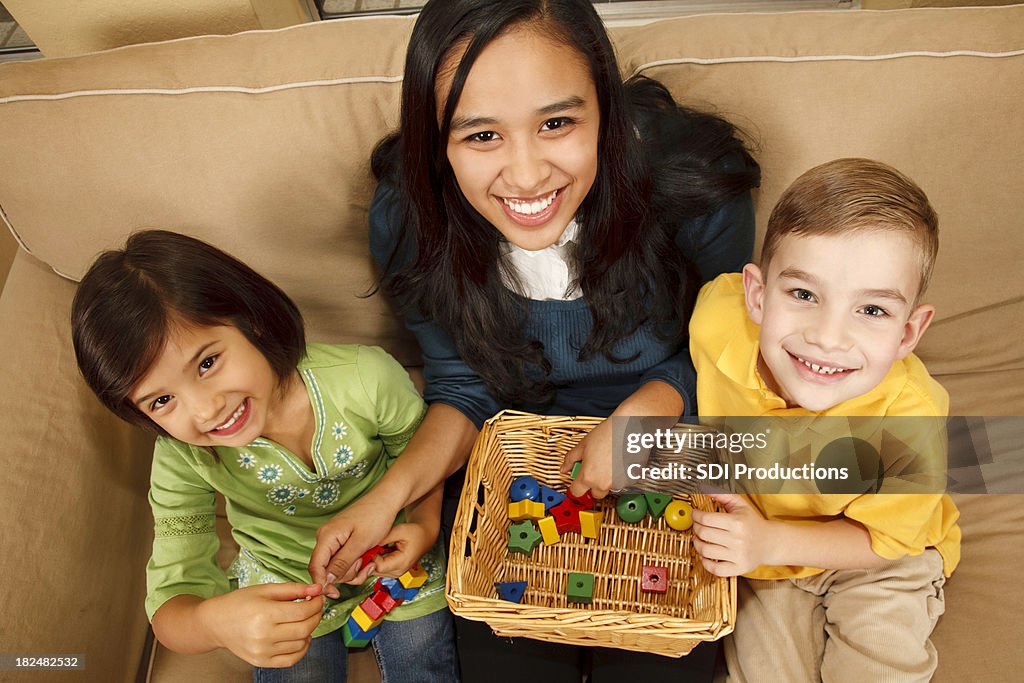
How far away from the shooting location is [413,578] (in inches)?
49.4

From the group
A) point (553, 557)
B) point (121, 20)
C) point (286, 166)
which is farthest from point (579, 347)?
point (121, 20)

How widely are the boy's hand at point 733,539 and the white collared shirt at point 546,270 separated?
401 millimetres

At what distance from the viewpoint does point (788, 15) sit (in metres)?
1.27

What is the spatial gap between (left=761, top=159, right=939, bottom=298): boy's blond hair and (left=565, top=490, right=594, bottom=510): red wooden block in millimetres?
530

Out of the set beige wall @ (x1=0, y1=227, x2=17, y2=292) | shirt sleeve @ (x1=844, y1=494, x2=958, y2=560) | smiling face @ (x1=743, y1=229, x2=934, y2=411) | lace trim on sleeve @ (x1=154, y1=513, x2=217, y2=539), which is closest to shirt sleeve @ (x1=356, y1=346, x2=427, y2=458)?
lace trim on sleeve @ (x1=154, y1=513, x2=217, y2=539)

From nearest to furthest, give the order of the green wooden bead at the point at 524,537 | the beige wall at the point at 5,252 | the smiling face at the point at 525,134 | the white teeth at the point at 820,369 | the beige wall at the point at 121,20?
the smiling face at the point at 525,134 → the white teeth at the point at 820,369 → the green wooden bead at the point at 524,537 → the beige wall at the point at 121,20 → the beige wall at the point at 5,252

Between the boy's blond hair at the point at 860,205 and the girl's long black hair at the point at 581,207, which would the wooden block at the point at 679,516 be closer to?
the girl's long black hair at the point at 581,207

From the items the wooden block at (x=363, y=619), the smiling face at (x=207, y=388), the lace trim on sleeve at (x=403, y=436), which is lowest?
the wooden block at (x=363, y=619)

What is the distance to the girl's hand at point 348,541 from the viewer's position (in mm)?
1179

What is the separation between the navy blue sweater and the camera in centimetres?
124

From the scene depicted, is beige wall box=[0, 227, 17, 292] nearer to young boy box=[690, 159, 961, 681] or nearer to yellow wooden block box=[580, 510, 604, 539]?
yellow wooden block box=[580, 510, 604, 539]

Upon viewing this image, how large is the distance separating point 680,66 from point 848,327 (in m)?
0.51

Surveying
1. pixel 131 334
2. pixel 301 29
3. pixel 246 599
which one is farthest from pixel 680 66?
pixel 246 599

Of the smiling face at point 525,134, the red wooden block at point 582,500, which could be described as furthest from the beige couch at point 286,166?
the red wooden block at point 582,500
